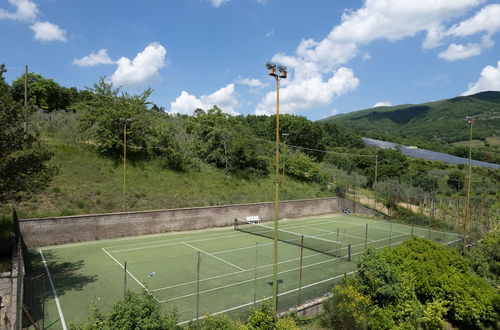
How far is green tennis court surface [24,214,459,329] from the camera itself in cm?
1173

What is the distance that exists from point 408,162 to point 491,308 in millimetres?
64117

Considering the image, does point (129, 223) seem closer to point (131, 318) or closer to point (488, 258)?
point (131, 318)

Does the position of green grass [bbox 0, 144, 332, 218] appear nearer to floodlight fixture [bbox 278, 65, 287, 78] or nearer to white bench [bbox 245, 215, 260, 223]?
white bench [bbox 245, 215, 260, 223]

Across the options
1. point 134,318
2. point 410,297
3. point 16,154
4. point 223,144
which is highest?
point 223,144

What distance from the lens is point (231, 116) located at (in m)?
44.5

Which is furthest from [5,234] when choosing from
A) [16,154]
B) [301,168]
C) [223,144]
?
[301,168]

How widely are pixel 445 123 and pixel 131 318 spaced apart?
5820 inches

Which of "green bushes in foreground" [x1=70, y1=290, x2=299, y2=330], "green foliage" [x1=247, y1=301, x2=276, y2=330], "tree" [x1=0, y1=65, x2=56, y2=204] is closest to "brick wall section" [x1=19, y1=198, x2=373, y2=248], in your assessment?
"tree" [x1=0, y1=65, x2=56, y2=204]

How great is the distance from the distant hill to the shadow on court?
94.7m

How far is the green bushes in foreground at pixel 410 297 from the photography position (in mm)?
11055

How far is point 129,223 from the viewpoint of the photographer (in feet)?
73.1

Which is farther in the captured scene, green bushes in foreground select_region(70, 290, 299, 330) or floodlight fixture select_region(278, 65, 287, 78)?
floodlight fixture select_region(278, 65, 287, 78)

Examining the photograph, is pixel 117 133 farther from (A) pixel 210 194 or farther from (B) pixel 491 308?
(B) pixel 491 308

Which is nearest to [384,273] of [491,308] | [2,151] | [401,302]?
[401,302]
